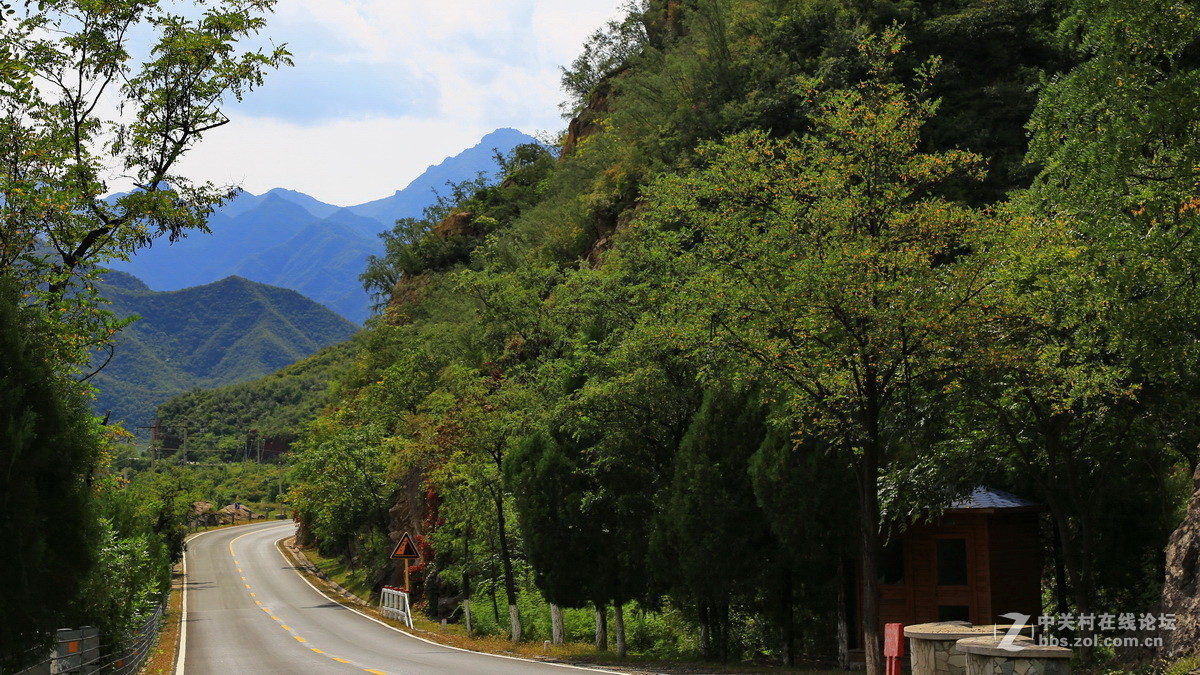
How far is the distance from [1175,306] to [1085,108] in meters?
3.02

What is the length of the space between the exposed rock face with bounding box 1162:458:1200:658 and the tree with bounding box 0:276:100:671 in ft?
39.2

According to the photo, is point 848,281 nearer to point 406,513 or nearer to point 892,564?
point 892,564

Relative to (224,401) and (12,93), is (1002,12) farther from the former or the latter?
(224,401)

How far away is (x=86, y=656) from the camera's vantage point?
13.7 meters

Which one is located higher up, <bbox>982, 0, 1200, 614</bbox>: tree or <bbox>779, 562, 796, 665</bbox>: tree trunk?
<bbox>982, 0, 1200, 614</bbox>: tree

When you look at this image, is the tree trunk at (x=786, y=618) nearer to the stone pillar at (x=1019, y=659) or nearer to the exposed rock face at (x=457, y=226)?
the stone pillar at (x=1019, y=659)

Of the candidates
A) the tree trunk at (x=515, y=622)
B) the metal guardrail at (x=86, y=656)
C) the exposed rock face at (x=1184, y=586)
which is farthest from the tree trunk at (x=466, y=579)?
the exposed rock face at (x=1184, y=586)

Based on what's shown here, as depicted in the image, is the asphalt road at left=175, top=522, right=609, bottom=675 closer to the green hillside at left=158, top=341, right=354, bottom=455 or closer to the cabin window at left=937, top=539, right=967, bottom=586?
the cabin window at left=937, top=539, right=967, bottom=586

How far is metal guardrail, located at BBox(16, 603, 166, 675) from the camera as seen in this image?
1157 cm

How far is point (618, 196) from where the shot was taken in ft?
152

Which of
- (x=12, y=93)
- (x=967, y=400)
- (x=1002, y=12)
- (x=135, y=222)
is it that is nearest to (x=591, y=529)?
(x=967, y=400)

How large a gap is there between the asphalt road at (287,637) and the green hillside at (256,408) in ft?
237

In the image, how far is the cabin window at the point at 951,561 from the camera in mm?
20156

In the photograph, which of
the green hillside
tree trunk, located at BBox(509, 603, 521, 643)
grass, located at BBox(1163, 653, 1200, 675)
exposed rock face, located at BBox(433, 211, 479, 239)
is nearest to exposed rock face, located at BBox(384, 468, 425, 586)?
tree trunk, located at BBox(509, 603, 521, 643)
